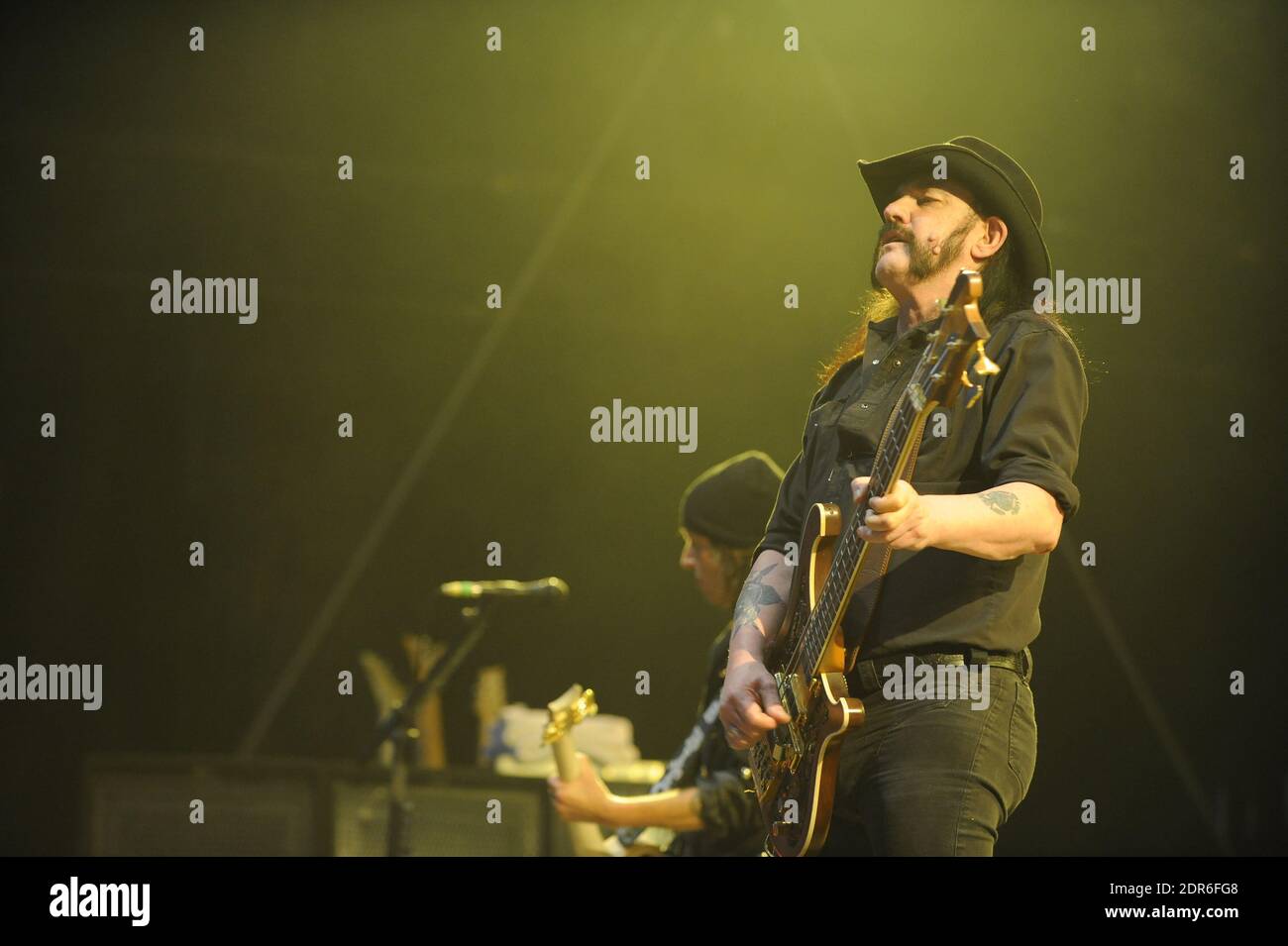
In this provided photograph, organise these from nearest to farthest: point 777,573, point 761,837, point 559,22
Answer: point 777,573 < point 761,837 < point 559,22


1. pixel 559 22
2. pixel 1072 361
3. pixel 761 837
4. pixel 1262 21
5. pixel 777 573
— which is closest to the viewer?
pixel 1072 361

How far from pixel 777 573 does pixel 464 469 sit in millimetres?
2664

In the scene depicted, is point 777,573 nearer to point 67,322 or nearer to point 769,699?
point 769,699

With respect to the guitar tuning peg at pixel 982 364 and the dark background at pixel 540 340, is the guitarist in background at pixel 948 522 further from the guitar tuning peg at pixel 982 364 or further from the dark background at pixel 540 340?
the dark background at pixel 540 340

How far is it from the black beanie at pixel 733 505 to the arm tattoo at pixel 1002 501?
1.53 meters

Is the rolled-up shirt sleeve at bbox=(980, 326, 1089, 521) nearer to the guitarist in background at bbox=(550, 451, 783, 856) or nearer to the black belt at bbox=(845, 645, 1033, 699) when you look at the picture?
the black belt at bbox=(845, 645, 1033, 699)

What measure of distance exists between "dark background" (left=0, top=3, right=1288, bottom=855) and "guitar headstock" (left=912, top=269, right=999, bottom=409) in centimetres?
278

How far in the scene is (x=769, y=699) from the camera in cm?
250

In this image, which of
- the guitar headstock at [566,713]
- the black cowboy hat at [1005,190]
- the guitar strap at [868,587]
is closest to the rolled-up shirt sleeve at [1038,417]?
the guitar strap at [868,587]

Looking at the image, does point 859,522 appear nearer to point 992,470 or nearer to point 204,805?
point 992,470

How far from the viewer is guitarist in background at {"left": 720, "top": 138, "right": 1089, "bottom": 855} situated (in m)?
2.21

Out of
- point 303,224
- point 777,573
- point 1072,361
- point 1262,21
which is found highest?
point 1262,21

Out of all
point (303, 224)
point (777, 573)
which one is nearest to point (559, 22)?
point (303, 224)

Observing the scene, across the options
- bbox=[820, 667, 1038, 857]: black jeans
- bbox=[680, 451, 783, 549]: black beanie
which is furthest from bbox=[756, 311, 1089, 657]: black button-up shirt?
bbox=[680, 451, 783, 549]: black beanie
